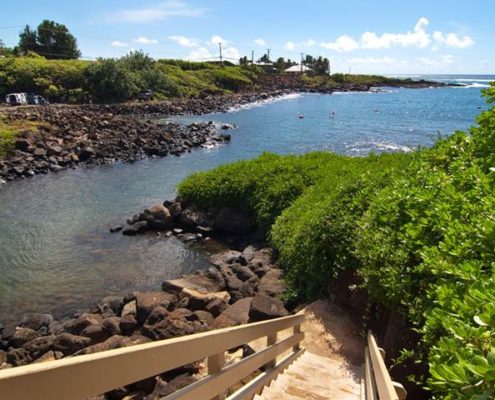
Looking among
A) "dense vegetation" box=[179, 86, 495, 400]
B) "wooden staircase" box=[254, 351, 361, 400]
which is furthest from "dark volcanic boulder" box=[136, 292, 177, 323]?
"wooden staircase" box=[254, 351, 361, 400]

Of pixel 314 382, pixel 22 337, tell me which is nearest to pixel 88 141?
pixel 22 337

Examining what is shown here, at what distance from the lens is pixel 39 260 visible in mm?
14117

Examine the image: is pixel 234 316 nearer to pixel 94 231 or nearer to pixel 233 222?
pixel 233 222

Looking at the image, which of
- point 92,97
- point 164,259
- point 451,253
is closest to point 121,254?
point 164,259

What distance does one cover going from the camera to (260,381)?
412 centimetres

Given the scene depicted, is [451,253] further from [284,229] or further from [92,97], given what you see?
[92,97]

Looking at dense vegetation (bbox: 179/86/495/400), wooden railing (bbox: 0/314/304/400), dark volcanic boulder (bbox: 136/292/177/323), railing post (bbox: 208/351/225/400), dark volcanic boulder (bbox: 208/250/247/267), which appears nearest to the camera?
wooden railing (bbox: 0/314/304/400)

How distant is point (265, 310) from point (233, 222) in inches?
324

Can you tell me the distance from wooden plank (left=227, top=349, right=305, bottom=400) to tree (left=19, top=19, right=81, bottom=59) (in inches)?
3200

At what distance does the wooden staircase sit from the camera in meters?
4.54

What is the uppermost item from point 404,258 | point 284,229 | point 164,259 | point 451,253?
point 451,253

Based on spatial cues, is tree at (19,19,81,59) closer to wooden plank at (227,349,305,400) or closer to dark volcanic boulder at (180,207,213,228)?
dark volcanic boulder at (180,207,213,228)

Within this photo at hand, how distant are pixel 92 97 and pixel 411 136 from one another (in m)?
42.3

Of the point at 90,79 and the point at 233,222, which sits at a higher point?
the point at 90,79
